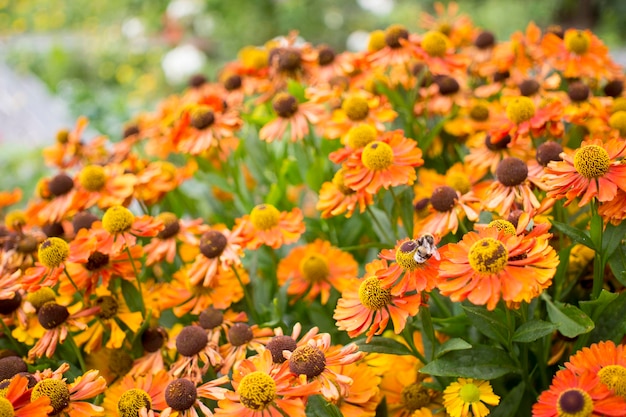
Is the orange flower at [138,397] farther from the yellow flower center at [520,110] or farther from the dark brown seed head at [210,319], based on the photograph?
the yellow flower center at [520,110]

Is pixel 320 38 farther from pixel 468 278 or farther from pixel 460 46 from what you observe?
pixel 468 278

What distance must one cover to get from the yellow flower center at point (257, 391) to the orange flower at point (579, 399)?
1.01ft

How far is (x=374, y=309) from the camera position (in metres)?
0.88

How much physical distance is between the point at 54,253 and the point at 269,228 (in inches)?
13.9

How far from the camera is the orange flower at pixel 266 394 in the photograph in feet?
2.52

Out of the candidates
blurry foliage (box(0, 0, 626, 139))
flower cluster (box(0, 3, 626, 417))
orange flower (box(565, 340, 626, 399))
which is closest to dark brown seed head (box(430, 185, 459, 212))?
flower cluster (box(0, 3, 626, 417))

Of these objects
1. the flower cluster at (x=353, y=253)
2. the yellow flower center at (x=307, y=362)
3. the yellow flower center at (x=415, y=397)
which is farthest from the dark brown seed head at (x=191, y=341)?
the yellow flower center at (x=415, y=397)

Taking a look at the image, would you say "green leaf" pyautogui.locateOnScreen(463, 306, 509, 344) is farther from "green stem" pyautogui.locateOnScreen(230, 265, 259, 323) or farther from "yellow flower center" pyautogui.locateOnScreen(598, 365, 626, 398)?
"green stem" pyautogui.locateOnScreen(230, 265, 259, 323)

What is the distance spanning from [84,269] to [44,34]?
6660 mm

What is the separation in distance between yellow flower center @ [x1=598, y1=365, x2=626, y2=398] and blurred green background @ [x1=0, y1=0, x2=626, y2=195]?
437cm

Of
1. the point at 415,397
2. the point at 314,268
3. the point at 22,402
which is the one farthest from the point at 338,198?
the point at 22,402

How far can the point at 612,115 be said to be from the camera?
1.21m

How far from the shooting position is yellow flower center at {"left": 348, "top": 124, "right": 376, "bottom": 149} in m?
1.12

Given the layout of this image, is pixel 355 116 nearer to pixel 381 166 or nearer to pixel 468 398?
pixel 381 166
